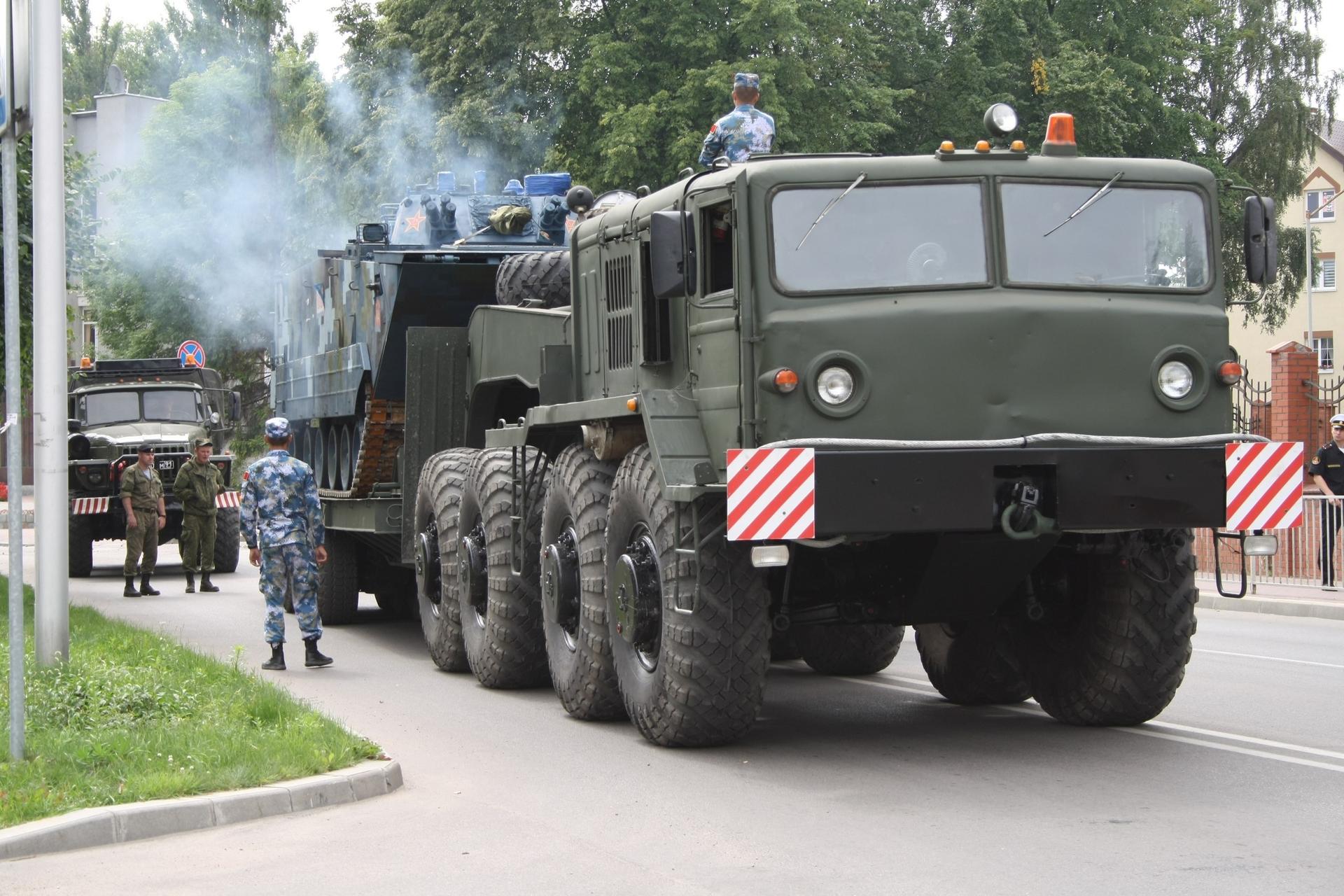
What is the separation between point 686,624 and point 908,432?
1319mm

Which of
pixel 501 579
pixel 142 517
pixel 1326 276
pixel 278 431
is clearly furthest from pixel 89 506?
pixel 1326 276

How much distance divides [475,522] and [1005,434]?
4617mm

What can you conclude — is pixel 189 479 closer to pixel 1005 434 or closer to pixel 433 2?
pixel 1005 434

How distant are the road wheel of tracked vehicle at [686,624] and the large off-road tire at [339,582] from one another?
24.1 feet

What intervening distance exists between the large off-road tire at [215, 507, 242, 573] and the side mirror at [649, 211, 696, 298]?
16.2m

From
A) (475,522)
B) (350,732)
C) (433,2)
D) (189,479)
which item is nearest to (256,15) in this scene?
(433,2)

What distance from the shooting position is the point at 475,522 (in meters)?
12.0

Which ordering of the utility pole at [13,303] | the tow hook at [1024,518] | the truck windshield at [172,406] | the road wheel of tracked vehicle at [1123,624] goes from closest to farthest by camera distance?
the utility pole at [13,303], the tow hook at [1024,518], the road wheel of tracked vehicle at [1123,624], the truck windshield at [172,406]

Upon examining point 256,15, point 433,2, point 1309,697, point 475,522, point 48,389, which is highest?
point 256,15

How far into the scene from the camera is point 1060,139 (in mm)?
8992

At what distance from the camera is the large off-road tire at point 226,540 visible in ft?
78.6

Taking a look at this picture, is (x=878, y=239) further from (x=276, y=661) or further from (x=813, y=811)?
(x=276, y=661)

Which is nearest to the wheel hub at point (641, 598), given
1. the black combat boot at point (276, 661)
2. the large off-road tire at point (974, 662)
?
the large off-road tire at point (974, 662)

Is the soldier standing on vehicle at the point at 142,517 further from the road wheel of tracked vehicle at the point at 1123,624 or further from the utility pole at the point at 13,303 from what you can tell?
the road wheel of tracked vehicle at the point at 1123,624
